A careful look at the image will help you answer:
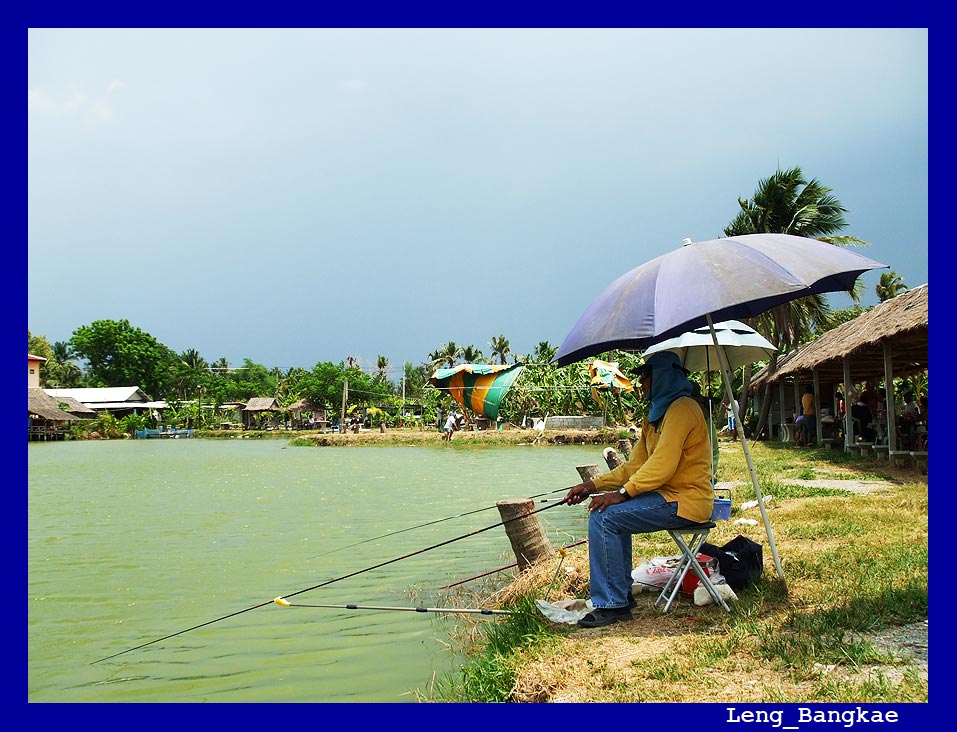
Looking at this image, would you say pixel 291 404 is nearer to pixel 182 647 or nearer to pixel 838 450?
pixel 838 450

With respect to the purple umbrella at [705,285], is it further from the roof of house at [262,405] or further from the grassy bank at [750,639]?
the roof of house at [262,405]

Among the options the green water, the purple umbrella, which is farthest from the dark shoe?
the purple umbrella

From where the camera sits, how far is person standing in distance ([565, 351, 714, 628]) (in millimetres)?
4035

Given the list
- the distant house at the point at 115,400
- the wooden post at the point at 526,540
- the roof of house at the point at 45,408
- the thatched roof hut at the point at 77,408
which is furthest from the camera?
the distant house at the point at 115,400

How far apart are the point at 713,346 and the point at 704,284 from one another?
4094 millimetres

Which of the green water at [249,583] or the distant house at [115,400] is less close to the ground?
the distant house at [115,400]

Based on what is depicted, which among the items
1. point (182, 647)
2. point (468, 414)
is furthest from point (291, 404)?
point (182, 647)

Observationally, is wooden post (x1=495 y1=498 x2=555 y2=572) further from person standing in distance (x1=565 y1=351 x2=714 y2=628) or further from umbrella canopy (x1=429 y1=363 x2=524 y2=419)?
umbrella canopy (x1=429 y1=363 x2=524 y2=419)

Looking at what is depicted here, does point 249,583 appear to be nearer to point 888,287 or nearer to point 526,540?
point 526,540

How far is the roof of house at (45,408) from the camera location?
45.1m

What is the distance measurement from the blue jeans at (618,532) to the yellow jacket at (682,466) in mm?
69

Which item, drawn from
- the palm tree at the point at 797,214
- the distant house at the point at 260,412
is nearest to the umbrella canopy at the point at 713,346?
the palm tree at the point at 797,214

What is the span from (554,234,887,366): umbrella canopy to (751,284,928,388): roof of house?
22.5ft

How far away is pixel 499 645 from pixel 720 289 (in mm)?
2406
